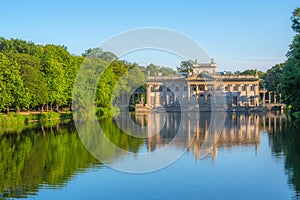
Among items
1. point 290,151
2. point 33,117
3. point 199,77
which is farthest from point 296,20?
point 199,77

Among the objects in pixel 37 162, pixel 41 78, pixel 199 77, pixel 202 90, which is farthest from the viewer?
pixel 202 90

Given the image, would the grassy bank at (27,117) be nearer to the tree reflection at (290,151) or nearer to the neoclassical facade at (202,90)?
the tree reflection at (290,151)

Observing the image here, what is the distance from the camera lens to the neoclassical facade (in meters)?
95.1

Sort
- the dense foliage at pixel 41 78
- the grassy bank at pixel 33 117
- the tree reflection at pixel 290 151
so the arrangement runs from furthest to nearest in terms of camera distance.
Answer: the dense foliage at pixel 41 78 < the grassy bank at pixel 33 117 < the tree reflection at pixel 290 151

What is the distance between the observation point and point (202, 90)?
96.1m

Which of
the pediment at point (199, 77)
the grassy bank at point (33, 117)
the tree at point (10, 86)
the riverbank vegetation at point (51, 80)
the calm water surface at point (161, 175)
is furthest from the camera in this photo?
the pediment at point (199, 77)

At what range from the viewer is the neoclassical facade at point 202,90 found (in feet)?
312

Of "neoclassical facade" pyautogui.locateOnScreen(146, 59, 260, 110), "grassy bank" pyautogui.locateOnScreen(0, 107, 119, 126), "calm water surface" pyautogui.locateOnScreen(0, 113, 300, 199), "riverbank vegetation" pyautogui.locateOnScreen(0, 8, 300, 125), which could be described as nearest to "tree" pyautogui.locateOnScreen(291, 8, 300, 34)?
"riverbank vegetation" pyautogui.locateOnScreen(0, 8, 300, 125)

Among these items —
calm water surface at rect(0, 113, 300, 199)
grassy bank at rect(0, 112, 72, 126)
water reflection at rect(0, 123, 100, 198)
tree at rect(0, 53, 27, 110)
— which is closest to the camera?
calm water surface at rect(0, 113, 300, 199)

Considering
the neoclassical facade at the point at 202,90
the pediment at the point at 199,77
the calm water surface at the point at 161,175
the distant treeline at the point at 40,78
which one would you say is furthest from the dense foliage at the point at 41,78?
the pediment at the point at 199,77

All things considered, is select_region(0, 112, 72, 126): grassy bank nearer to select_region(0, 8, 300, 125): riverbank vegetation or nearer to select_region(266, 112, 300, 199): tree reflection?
select_region(0, 8, 300, 125): riverbank vegetation

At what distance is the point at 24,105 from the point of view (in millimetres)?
48656

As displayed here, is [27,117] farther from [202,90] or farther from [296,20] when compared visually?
[202,90]

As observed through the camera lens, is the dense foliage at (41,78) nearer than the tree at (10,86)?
No
